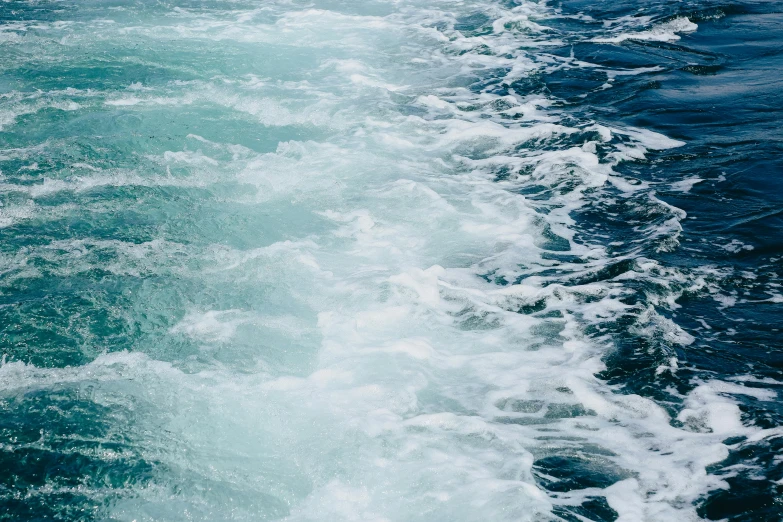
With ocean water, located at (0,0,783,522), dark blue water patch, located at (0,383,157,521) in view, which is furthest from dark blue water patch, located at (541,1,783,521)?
dark blue water patch, located at (0,383,157,521)

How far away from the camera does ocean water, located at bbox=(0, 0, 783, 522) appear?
14.2ft

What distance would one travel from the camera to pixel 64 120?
402 inches

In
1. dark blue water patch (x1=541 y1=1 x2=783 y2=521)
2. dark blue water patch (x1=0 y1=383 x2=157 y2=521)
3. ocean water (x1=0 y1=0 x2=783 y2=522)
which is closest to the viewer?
dark blue water patch (x1=0 y1=383 x2=157 y2=521)

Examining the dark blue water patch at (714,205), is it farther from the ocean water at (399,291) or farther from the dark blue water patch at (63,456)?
the dark blue water patch at (63,456)

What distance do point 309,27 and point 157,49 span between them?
4278 millimetres

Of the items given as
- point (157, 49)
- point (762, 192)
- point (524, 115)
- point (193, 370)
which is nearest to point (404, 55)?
point (524, 115)

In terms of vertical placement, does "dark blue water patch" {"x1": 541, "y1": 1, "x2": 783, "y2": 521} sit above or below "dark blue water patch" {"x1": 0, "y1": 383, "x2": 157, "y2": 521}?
above

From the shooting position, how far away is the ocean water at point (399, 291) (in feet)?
14.2

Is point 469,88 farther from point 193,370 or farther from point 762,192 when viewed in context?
point 193,370

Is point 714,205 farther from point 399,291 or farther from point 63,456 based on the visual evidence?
point 63,456

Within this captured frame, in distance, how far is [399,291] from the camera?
6512 mm

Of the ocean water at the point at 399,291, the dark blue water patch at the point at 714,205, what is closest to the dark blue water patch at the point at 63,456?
the ocean water at the point at 399,291

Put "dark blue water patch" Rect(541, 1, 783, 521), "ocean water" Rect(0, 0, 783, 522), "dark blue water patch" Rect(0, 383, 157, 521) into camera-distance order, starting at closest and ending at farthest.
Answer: "dark blue water patch" Rect(0, 383, 157, 521) → "ocean water" Rect(0, 0, 783, 522) → "dark blue water patch" Rect(541, 1, 783, 521)

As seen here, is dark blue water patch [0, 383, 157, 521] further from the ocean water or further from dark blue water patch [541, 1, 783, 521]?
dark blue water patch [541, 1, 783, 521]
